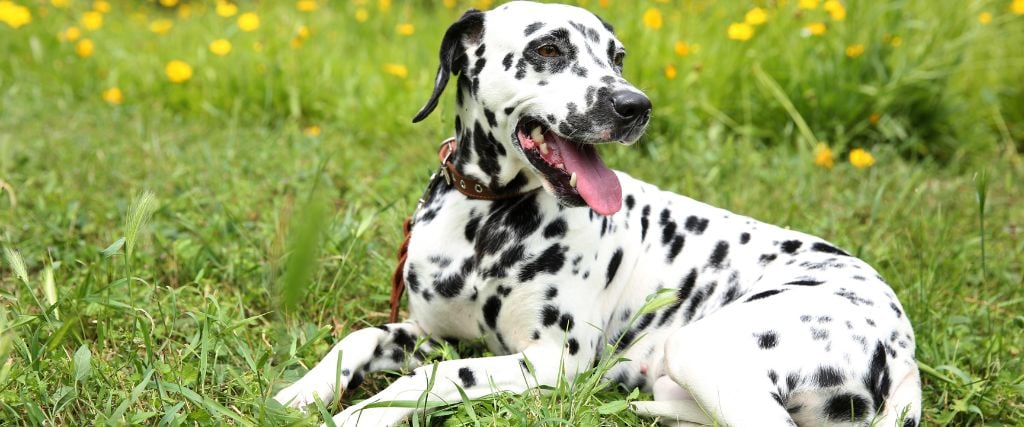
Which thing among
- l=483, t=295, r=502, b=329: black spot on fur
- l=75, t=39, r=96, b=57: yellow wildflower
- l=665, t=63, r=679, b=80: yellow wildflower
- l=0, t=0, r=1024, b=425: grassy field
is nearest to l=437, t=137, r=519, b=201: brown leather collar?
l=483, t=295, r=502, b=329: black spot on fur

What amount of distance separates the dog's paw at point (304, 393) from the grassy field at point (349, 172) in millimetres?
103

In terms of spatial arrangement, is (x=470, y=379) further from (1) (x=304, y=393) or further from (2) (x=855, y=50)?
(2) (x=855, y=50)

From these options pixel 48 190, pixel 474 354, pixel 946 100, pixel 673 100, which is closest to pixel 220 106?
pixel 48 190

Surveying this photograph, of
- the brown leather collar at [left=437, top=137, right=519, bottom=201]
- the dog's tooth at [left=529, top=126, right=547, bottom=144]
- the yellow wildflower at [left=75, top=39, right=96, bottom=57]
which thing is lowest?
the yellow wildflower at [left=75, top=39, right=96, bottom=57]

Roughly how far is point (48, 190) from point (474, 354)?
2.55 meters

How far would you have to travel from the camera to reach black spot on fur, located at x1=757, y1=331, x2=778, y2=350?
104 inches

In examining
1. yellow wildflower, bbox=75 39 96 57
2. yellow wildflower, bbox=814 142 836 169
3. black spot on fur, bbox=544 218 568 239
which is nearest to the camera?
black spot on fur, bbox=544 218 568 239

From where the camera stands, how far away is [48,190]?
4.30m

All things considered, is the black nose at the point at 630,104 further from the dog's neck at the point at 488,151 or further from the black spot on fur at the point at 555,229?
the black spot on fur at the point at 555,229

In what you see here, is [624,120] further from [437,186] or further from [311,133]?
[311,133]

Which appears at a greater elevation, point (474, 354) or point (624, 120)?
point (624, 120)

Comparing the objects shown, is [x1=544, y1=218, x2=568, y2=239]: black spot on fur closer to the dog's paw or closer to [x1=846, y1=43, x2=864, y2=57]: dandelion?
the dog's paw

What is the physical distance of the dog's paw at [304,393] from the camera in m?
2.70

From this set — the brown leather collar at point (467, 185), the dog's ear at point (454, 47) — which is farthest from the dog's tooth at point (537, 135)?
the dog's ear at point (454, 47)
